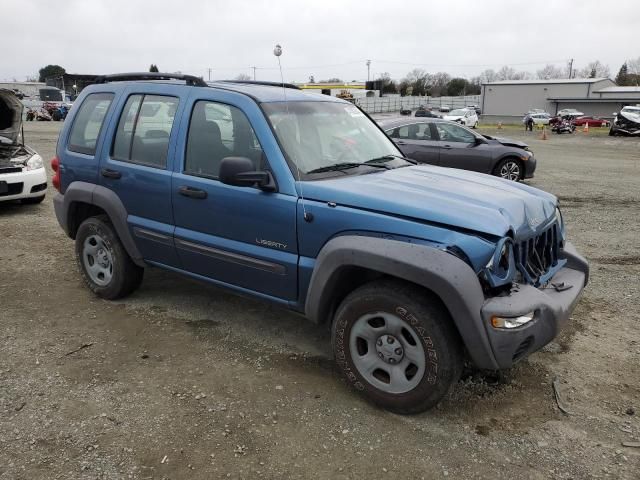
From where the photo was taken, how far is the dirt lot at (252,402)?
277 centimetres

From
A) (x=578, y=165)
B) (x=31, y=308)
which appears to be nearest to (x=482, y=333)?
(x=31, y=308)

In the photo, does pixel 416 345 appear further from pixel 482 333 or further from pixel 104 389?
pixel 104 389

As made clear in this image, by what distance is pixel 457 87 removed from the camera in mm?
100562

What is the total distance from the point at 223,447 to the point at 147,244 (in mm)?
2045

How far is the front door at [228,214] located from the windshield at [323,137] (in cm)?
20

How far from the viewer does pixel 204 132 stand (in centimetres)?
393

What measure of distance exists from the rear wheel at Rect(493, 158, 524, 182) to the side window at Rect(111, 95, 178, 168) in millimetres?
9189

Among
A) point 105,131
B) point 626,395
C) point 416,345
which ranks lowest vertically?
point 626,395

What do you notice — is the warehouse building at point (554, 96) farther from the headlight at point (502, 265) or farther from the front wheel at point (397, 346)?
the front wheel at point (397, 346)

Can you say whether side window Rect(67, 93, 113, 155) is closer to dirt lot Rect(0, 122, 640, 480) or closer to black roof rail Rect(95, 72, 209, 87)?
black roof rail Rect(95, 72, 209, 87)

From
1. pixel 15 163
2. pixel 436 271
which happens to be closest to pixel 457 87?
pixel 15 163

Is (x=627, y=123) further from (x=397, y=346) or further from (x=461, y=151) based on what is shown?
(x=397, y=346)

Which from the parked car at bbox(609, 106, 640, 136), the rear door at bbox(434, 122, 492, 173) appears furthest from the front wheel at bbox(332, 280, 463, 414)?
the parked car at bbox(609, 106, 640, 136)

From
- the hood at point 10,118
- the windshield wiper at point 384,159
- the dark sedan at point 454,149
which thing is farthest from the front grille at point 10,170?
the dark sedan at point 454,149
